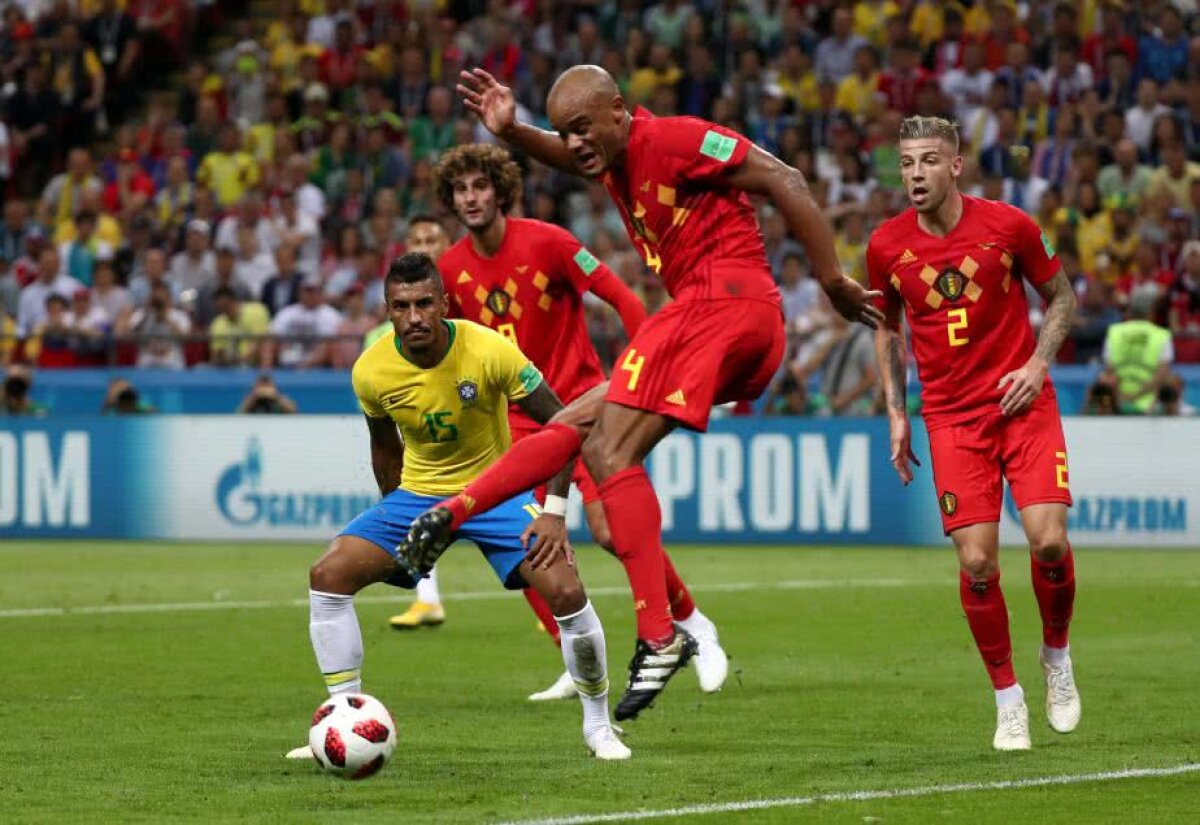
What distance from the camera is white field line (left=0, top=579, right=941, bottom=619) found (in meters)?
15.1

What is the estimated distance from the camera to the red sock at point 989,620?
882 cm

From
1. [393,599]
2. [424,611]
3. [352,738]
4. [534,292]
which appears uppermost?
[534,292]

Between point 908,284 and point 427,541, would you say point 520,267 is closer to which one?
point 908,284

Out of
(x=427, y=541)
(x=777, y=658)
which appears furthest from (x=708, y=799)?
(x=777, y=658)

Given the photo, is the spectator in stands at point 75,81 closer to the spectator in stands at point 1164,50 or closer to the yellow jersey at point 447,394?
the spectator in stands at point 1164,50

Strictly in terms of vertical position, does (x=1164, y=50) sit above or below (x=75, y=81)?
above

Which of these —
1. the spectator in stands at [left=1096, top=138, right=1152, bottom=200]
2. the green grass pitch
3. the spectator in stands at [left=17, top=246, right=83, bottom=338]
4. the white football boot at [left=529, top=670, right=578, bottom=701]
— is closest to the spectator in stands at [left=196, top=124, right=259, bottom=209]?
the spectator in stands at [left=17, top=246, right=83, bottom=338]

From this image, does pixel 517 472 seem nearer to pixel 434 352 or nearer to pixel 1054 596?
pixel 434 352


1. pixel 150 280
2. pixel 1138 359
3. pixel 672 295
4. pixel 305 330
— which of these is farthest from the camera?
pixel 150 280

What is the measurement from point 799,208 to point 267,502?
1391cm

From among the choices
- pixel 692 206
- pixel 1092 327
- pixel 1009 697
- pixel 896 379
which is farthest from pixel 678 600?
pixel 1092 327

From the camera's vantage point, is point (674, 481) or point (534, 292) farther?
point (674, 481)

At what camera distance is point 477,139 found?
25859 millimetres

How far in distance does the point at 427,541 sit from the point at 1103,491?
12.7 metres
